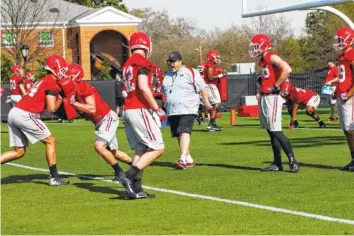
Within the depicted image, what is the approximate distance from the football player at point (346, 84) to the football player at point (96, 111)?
353 cm

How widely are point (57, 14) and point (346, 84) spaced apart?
2233 inches

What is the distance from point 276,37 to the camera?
241ft

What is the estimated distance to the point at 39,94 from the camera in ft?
44.5

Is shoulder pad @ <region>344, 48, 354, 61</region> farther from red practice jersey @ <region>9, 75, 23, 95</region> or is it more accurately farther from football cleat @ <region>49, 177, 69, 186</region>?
red practice jersey @ <region>9, 75, 23, 95</region>

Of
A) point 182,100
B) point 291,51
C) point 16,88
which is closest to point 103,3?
point 291,51

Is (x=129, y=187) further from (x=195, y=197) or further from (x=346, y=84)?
(x=346, y=84)

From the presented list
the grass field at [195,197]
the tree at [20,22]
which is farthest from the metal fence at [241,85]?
the grass field at [195,197]

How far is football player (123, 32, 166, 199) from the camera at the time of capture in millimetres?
11742

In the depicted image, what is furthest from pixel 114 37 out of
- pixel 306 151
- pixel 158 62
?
pixel 306 151

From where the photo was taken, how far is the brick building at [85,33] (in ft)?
225

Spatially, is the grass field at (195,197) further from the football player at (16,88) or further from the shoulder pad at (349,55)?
the football player at (16,88)

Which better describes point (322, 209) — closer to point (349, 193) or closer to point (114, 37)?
point (349, 193)

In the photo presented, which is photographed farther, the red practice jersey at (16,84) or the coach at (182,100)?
the red practice jersey at (16,84)

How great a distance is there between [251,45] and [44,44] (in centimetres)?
5237
